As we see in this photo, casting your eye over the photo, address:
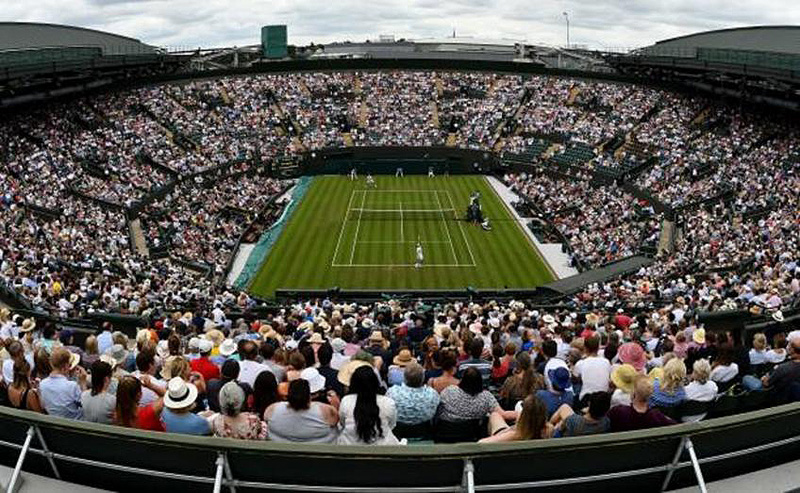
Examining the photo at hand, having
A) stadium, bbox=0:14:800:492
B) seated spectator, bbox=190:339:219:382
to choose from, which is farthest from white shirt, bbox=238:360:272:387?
seated spectator, bbox=190:339:219:382

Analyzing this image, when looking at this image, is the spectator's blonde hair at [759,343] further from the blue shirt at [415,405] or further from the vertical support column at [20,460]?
the vertical support column at [20,460]

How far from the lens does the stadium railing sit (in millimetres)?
5227

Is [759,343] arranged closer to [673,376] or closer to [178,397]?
[673,376]

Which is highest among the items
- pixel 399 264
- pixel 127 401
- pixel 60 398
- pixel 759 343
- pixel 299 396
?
pixel 299 396

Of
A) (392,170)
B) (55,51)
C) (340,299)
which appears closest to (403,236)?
(340,299)

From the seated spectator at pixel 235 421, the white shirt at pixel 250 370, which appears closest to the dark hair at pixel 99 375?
the seated spectator at pixel 235 421

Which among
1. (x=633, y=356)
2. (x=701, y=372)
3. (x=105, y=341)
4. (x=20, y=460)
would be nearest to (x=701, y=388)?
(x=701, y=372)

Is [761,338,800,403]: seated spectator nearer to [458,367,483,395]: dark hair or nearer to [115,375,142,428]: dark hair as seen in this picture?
[458,367,483,395]: dark hair

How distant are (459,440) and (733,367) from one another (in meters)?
4.41

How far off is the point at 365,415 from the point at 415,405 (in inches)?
47.3

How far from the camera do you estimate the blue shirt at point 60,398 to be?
754 centimetres

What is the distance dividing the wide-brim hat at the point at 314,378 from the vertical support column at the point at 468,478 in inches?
138

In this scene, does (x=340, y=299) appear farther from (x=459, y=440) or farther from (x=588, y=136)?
(x=588, y=136)

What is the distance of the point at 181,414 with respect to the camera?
6840mm
